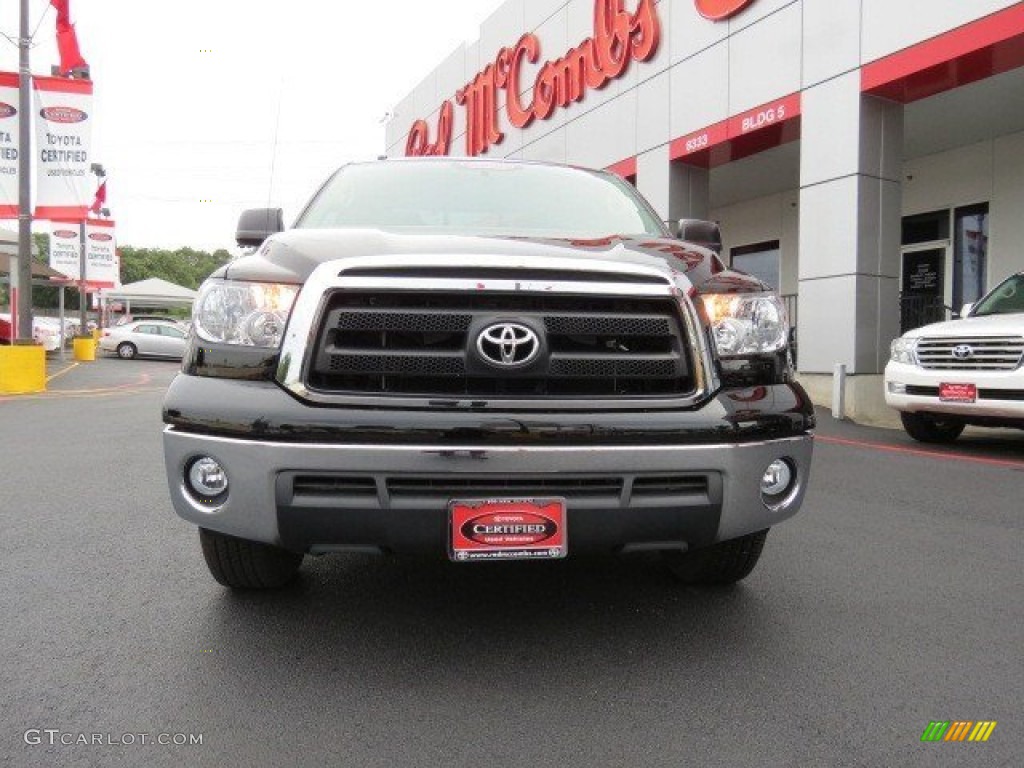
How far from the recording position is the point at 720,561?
10.2 feet

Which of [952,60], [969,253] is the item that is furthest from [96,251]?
[952,60]

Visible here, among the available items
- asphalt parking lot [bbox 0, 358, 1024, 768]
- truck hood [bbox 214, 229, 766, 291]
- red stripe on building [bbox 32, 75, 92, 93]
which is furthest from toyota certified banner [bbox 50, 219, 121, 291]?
truck hood [bbox 214, 229, 766, 291]

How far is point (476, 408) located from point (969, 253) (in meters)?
14.3

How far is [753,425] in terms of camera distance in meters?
2.51

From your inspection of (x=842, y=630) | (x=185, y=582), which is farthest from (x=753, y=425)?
(x=185, y=582)

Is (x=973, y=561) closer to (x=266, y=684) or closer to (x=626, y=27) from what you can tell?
(x=266, y=684)

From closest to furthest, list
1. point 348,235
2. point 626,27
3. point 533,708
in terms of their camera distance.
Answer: point 533,708 < point 348,235 < point 626,27

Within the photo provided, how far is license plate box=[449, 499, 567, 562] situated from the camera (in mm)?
2354

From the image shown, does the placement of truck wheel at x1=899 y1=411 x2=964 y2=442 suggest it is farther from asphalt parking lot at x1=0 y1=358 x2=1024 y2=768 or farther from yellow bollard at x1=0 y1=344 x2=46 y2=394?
yellow bollard at x1=0 y1=344 x2=46 y2=394

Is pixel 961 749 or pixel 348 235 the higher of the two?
pixel 348 235

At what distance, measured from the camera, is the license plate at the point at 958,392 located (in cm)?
682

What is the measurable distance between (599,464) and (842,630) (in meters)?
1.21

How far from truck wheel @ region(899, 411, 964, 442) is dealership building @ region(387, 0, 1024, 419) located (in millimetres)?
2358

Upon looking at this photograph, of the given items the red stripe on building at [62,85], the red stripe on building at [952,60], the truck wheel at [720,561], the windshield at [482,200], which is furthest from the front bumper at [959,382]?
the red stripe on building at [62,85]
